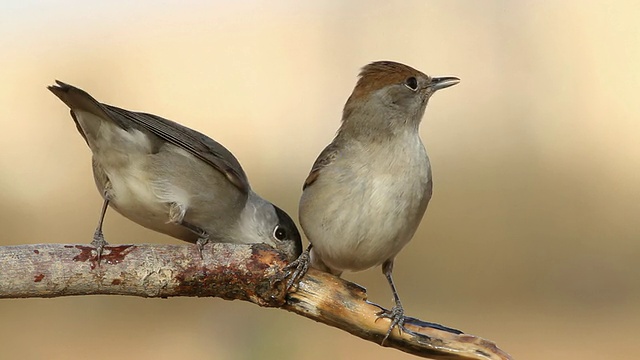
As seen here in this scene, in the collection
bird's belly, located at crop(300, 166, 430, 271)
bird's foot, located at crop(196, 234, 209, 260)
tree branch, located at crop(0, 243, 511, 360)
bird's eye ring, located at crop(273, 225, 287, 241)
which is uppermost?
bird's belly, located at crop(300, 166, 430, 271)

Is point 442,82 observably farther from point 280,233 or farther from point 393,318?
point 393,318

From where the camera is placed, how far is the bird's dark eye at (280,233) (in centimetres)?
430

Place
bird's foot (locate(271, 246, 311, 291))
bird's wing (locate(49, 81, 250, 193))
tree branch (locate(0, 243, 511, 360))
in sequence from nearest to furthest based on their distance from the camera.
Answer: tree branch (locate(0, 243, 511, 360)), bird's foot (locate(271, 246, 311, 291)), bird's wing (locate(49, 81, 250, 193))

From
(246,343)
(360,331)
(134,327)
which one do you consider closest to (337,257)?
(360,331)

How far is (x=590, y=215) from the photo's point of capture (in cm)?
883

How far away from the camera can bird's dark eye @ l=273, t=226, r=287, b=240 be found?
169 inches

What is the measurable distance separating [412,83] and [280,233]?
94 cm

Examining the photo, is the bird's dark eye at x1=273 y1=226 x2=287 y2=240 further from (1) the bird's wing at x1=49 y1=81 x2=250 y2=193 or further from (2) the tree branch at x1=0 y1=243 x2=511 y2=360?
(2) the tree branch at x1=0 y1=243 x2=511 y2=360

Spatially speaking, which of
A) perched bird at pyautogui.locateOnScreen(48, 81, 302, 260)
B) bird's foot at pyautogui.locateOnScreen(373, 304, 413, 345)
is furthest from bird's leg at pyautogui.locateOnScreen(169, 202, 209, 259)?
bird's foot at pyautogui.locateOnScreen(373, 304, 413, 345)

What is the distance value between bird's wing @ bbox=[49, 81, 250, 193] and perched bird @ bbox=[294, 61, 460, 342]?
1.39 ft

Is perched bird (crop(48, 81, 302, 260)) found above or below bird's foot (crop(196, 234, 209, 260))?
above

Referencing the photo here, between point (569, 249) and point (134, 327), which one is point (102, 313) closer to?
point (134, 327)

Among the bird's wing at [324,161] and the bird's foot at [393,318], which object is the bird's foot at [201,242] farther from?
the bird's foot at [393,318]

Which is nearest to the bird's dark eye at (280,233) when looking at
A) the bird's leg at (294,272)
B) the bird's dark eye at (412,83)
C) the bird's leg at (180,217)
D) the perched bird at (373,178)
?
the perched bird at (373,178)
